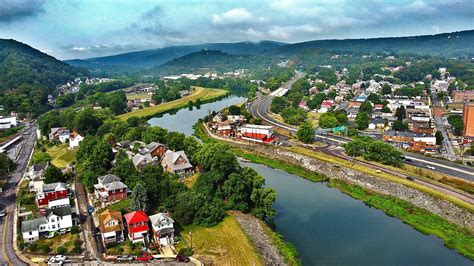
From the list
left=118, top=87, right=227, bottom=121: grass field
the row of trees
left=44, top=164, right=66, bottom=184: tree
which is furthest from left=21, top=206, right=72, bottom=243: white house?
left=118, top=87, right=227, bottom=121: grass field

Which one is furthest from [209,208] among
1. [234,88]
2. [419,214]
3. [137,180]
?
[234,88]

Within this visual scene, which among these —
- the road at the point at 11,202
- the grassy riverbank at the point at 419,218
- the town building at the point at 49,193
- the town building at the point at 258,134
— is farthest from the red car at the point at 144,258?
the town building at the point at 258,134

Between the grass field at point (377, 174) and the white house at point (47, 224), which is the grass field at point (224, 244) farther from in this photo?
the grass field at point (377, 174)

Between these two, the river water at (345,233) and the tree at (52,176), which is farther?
the tree at (52,176)

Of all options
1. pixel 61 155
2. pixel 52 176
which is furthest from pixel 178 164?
pixel 61 155

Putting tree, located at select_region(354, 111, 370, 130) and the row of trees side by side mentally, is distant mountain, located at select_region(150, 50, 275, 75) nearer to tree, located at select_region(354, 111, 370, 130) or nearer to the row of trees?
tree, located at select_region(354, 111, 370, 130)

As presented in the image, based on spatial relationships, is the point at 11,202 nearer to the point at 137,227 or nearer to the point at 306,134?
the point at 137,227
